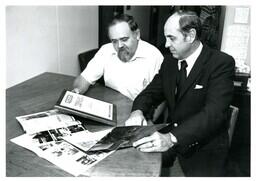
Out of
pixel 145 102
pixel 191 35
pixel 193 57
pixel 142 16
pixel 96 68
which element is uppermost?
pixel 142 16

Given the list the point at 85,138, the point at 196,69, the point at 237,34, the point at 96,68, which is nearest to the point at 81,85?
the point at 96,68

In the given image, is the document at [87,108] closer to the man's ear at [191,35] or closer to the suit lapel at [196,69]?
the suit lapel at [196,69]

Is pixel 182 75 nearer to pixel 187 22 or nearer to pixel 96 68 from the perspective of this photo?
pixel 187 22

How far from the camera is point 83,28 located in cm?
288

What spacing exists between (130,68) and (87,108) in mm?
802

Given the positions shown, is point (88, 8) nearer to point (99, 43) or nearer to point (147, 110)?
point (99, 43)

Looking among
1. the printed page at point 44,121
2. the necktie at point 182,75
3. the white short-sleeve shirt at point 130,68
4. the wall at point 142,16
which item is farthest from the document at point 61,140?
the wall at point 142,16

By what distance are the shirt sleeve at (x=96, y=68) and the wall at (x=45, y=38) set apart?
446mm

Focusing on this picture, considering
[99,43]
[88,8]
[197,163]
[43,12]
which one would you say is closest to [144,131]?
[197,163]

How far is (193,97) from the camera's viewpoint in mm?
1567

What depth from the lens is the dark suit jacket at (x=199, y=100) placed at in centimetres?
136

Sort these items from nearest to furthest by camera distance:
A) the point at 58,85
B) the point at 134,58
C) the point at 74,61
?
the point at 58,85 → the point at 134,58 → the point at 74,61

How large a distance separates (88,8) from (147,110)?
1722 millimetres

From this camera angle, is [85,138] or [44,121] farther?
[44,121]
